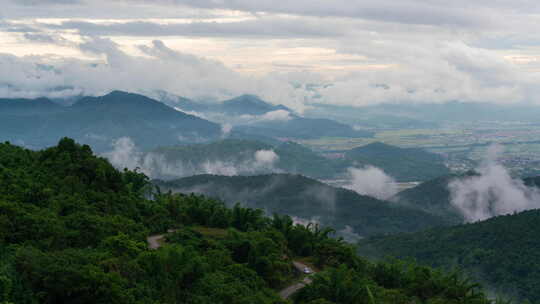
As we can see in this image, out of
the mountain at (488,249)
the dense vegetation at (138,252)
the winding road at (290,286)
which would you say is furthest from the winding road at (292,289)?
the mountain at (488,249)

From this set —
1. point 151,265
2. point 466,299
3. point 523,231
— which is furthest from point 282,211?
point 151,265

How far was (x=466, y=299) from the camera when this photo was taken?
1593 inches

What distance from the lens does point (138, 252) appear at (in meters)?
30.5

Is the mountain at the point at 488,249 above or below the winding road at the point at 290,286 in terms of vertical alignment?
below

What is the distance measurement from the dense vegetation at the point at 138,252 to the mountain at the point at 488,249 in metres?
46.4

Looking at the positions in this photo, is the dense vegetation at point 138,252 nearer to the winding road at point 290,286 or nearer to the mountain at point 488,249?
the winding road at point 290,286

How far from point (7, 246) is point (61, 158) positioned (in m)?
20.2

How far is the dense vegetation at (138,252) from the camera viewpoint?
78.9 ft

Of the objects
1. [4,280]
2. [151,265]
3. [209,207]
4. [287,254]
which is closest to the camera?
[4,280]

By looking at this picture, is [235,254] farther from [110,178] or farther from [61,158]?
[61,158]

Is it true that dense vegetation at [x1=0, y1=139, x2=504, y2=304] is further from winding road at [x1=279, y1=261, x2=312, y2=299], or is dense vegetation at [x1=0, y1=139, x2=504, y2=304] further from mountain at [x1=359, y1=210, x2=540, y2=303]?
mountain at [x1=359, y1=210, x2=540, y2=303]

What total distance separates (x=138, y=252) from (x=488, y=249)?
9141cm

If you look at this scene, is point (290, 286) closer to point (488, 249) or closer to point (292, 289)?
point (292, 289)

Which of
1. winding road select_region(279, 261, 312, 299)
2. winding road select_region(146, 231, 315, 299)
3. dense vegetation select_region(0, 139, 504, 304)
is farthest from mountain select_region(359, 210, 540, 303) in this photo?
winding road select_region(279, 261, 312, 299)
